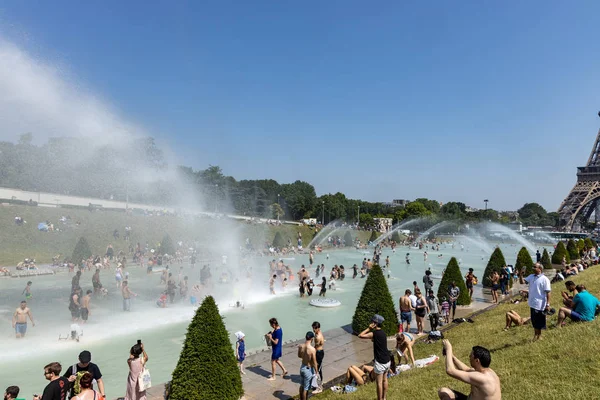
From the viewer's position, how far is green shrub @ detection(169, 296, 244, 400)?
6852mm

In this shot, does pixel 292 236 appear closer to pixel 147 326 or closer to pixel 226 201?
pixel 226 201

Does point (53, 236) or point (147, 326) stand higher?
point (53, 236)

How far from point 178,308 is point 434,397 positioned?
45.4 feet

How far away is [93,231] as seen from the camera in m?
38.5

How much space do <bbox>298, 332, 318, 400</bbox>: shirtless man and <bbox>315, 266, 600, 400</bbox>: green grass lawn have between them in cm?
57

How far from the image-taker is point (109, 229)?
4047 centimetres

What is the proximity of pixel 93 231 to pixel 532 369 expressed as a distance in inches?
1599

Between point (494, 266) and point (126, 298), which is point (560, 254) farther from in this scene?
point (126, 298)

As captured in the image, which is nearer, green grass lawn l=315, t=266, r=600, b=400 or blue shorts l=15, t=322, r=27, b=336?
green grass lawn l=315, t=266, r=600, b=400

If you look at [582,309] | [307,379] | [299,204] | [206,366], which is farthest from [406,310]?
[299,204]

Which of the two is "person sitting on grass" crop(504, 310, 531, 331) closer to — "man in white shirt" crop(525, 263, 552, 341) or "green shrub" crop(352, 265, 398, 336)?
"man in white shirt" crop(525, 263, 552, 341)

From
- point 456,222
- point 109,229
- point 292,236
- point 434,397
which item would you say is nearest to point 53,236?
point 109,229

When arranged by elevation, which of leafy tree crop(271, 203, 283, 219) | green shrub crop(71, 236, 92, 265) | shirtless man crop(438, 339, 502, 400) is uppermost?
leafy tree crop(271, 203, 283, 219)

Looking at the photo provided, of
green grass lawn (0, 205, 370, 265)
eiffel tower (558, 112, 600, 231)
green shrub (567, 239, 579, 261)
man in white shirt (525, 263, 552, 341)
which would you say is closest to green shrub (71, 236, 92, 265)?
green grass lawn (0, 205, 370, 265)
